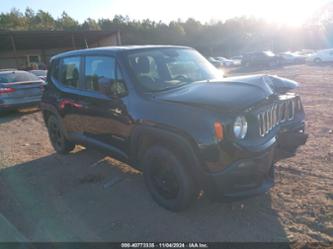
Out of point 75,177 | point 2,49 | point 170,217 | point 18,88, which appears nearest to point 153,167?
point 170,217

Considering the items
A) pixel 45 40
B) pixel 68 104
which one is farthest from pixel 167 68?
pixel 45 40

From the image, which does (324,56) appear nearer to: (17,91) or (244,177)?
(17,91)

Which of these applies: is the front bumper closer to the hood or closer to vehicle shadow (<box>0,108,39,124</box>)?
the hood

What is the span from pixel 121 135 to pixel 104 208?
0.93 m

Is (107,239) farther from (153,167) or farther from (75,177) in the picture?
(75,177)

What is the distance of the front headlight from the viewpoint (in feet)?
10.8

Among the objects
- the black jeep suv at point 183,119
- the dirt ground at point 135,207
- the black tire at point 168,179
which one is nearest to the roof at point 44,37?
the dirt ground at point 135,207

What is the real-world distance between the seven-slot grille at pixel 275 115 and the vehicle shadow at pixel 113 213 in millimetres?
940

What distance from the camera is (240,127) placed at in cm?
334

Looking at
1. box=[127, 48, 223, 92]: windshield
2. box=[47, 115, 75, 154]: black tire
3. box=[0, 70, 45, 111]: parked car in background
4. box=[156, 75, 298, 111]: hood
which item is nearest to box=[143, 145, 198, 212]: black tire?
box=[156, 75, 298, 111]: hood

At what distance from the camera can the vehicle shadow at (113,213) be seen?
350 cm

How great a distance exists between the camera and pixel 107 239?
3510mm

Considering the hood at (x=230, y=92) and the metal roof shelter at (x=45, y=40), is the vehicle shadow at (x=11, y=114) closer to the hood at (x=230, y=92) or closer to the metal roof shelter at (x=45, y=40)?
the hood at (x=230, y=92)

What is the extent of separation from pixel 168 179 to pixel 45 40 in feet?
95.1
